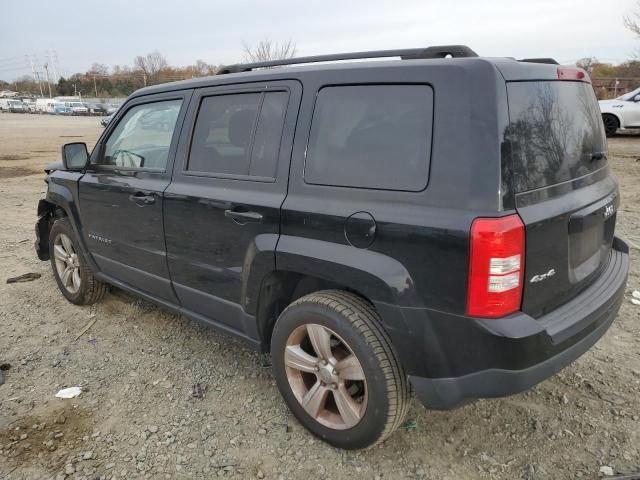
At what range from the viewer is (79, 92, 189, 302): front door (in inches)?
125

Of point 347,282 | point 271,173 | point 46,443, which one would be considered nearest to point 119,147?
point 271,173

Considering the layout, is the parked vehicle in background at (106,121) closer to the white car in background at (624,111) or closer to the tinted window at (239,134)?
the tinted window at (239,134)

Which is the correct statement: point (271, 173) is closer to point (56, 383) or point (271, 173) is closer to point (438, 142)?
point (438, 142)

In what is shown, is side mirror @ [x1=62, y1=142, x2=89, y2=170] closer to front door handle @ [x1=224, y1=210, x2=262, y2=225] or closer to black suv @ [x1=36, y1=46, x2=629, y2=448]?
black suv @ [x1=36, y1=46, x2=629, y2=448]

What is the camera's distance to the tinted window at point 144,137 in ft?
10.5

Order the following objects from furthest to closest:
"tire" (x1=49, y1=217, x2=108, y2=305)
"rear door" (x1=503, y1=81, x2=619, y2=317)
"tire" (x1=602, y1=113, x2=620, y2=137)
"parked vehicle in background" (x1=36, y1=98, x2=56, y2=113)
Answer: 1. "parked vehicle in background" (x1=36, y1=98, x2=56, y2=113)
2. "tire" (x1=602, y1=113, x2=620, y2=137)
3. "tire" (x1=49, y1=217, x2=108, y2=305)
4. "rear door" (x1=503, y1=81, x2=619, y2=317)

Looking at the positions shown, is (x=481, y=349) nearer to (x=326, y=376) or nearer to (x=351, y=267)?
(x=351, y=267)

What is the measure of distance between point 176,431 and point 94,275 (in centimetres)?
195

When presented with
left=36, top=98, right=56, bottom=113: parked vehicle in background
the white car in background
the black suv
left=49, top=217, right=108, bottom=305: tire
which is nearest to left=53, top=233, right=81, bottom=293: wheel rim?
left=49, top=217, right=108, bottom=305: tire

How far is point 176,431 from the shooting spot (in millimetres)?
2688

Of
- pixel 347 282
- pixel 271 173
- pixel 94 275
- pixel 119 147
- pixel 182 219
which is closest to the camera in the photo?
pixel 347 282

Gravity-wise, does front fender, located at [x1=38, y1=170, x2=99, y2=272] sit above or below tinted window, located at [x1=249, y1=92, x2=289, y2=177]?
below

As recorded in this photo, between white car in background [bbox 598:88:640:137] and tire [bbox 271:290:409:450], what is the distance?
1464cm

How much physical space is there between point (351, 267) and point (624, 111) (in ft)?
49.7
